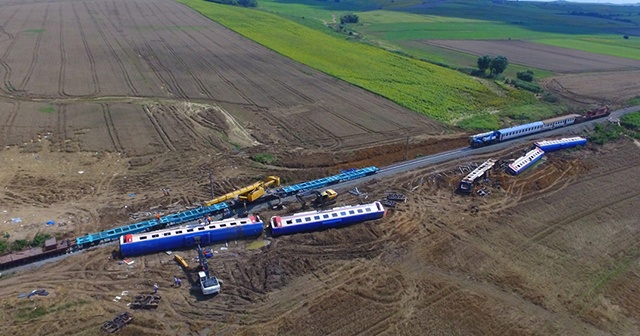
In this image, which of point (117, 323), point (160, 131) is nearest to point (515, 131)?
point (160, 131)

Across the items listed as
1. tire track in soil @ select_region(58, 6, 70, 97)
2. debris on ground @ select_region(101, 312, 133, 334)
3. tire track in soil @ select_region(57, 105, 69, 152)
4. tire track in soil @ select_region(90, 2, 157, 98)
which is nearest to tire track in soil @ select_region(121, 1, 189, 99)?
tire track in soil @ select_region(90, 2, 157, 98)

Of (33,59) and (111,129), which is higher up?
(33,59)

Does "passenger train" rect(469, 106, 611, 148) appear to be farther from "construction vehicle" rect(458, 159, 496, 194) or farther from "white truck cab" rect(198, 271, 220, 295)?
"white truck cab" rect(198, 271, 220, 295)

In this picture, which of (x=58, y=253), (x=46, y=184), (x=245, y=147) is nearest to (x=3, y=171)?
(x=46, y=184)

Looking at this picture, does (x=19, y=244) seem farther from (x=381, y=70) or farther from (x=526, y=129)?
(x=381, y=70)

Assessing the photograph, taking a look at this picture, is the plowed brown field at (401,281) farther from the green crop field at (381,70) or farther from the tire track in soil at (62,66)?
the tire track in soil at (62,66)
